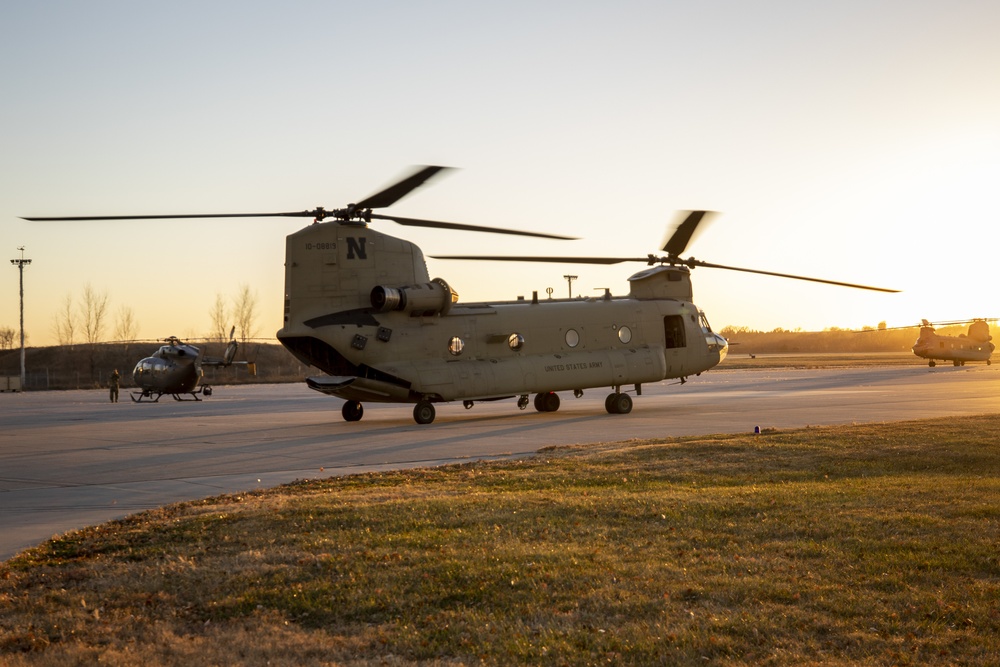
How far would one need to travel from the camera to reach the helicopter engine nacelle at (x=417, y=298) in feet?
83.9

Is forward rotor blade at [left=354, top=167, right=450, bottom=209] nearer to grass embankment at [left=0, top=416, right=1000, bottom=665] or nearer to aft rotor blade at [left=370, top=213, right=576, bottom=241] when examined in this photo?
aft rotor blade at [left=370, top=213, right=576, bottom=241]

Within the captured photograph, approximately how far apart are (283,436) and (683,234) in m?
14.1

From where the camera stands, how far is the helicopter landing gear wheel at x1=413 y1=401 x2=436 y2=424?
25.6m

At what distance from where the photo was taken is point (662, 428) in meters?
23.1

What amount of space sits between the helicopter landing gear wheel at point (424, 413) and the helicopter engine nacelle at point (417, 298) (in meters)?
2.47

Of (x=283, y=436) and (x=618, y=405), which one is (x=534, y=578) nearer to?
(x=283, y=436)

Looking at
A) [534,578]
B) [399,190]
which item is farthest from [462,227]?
[534,578]

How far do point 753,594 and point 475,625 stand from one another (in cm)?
211

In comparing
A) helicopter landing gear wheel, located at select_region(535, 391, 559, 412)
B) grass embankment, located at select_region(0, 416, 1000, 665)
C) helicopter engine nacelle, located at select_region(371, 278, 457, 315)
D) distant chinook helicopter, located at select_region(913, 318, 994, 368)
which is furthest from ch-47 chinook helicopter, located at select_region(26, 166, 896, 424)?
distant chinook helicopter, located at select_region(913, 318, 994, 368)

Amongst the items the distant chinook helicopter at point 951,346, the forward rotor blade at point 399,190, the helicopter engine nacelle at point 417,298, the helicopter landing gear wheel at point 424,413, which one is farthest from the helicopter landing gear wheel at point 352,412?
the distant chinook helicopter at point 951,346

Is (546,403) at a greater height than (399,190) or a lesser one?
lesser

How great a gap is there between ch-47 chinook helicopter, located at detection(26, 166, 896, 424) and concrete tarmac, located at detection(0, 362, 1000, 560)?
113cm

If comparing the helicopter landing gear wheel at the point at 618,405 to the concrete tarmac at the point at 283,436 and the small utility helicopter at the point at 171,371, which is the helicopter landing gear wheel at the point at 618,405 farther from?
the small utility helicopter at the point at 171,371

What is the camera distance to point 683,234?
3041 cm
